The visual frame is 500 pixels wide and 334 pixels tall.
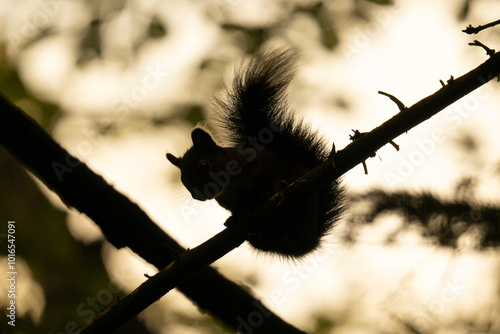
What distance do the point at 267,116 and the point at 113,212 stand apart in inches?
46.2

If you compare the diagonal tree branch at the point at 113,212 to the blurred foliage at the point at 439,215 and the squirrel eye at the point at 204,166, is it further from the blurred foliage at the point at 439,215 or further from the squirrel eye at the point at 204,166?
the blurred foliage at the point at 439,215

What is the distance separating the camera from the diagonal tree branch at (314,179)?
5.23 feet

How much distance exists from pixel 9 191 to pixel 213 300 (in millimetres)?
1495

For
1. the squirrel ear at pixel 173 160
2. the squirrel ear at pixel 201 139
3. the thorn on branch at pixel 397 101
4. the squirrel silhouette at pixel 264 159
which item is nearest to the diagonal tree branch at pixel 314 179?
the thorn on branch at pixel 397 101

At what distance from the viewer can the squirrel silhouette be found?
2529 mm

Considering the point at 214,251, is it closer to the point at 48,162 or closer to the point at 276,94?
the point at 48,162

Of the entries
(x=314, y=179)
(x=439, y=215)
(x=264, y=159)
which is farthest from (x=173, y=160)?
(x=439, y=215)

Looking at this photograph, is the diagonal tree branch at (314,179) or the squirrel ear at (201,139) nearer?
the diagonal tree branch at (314,179)

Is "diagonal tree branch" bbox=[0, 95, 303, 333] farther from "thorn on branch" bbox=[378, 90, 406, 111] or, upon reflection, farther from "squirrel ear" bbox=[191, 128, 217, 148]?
"thorn on branch" bbox=[378, 90, 406, 111]

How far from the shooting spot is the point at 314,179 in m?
1.74

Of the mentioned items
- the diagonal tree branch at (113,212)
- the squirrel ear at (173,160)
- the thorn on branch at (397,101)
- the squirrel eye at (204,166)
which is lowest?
the diagonal tree branch at (113,212)

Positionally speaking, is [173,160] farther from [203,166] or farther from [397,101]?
[397,101]

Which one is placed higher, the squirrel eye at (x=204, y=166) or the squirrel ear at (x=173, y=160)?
the squirrel ear at (x=173, y=160)

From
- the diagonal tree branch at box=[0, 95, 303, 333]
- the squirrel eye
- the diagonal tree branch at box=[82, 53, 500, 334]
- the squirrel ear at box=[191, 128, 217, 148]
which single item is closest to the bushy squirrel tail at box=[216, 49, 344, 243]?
the squirrel ear at box=[191, 128, 217, 148]
